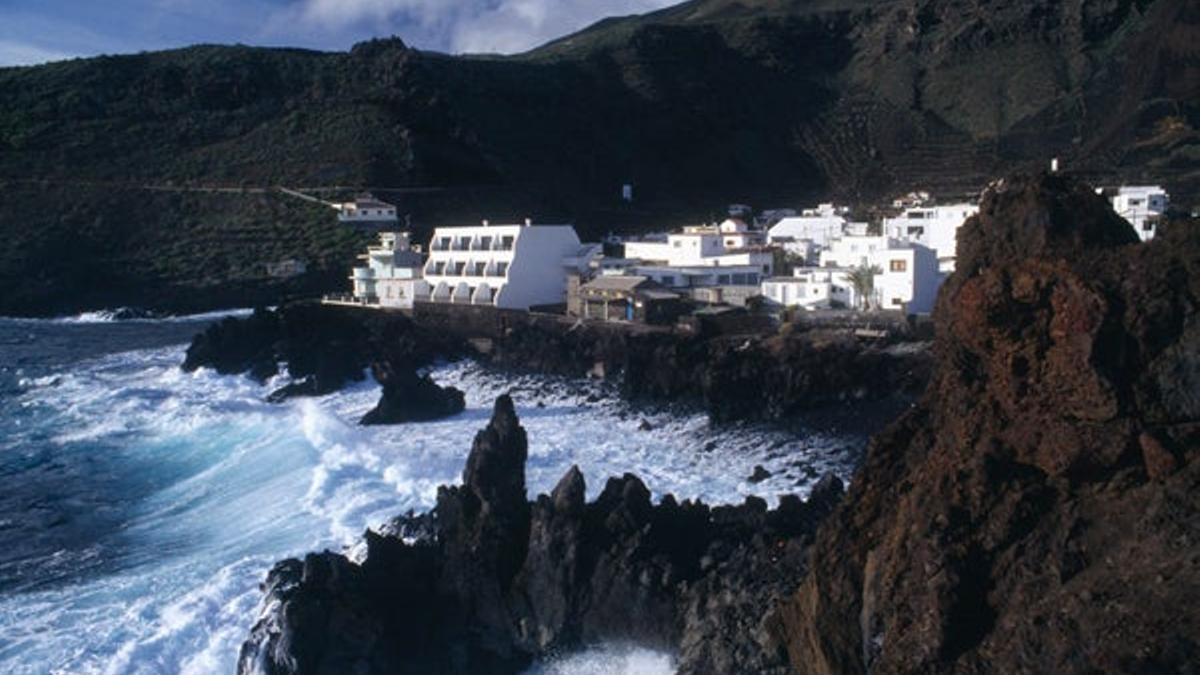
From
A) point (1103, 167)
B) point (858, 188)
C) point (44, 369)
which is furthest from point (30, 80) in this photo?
point (1103, 167)

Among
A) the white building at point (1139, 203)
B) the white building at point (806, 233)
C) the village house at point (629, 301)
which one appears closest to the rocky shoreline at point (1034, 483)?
the village house at point (629, 301)

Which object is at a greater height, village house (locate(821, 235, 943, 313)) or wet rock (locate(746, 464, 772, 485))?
village house (locate(821, 235, 943, 313))

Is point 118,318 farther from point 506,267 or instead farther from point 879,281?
point 879,281

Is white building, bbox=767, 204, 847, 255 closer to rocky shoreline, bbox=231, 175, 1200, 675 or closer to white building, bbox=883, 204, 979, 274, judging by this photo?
white building, bbox=883, 204, 979, 274

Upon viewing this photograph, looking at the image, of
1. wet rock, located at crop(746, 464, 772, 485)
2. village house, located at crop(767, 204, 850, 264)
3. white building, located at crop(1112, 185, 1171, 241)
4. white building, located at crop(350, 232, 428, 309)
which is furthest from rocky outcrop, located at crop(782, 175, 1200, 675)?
white building, located at crop(350, 232, 428, 309)

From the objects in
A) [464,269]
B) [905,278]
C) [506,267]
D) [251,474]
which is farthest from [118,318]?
[905,278]

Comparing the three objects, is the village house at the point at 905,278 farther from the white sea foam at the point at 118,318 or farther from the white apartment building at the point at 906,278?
the white sea foam at the point at 118,318
